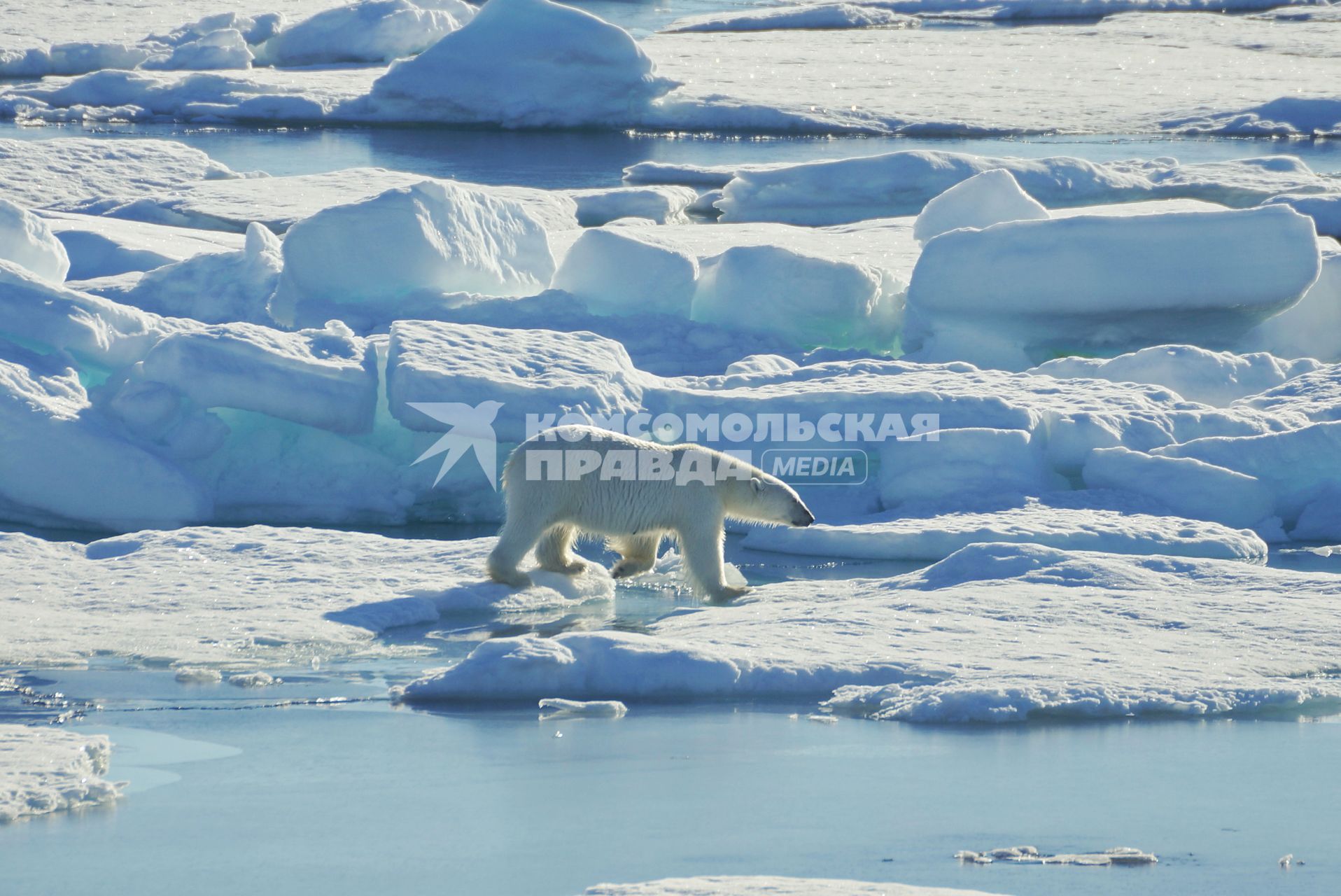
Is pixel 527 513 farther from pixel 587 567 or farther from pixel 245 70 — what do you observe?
pixel 245 70

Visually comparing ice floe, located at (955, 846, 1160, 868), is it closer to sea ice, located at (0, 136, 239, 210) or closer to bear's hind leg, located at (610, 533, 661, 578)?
bear's hind leg, located at (610, 533, 661, 578)

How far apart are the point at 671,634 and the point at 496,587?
842mm

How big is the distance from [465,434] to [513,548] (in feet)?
5.40

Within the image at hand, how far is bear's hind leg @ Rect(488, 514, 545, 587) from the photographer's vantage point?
6.00 m

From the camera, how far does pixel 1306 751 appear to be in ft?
14.7

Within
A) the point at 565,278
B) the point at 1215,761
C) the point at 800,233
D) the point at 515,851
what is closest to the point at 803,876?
the point at 515,851

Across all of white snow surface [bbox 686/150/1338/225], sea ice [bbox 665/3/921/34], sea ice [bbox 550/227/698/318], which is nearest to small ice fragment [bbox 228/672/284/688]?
sea ice [bbox 550/227/698/318]

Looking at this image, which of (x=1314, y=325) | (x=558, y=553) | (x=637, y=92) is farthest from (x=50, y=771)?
(x=637, y=92)

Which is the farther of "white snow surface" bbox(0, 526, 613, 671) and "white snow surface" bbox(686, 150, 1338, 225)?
"white snow surface" bbox(686, 150, 1338, 225)

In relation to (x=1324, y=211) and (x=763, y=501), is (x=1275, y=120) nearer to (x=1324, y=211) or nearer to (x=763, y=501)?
(x=1324, y=211)

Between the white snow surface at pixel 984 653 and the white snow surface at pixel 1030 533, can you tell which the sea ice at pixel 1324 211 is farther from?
the white snow surface at pixel 984 653

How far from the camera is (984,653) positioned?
5.15 meters

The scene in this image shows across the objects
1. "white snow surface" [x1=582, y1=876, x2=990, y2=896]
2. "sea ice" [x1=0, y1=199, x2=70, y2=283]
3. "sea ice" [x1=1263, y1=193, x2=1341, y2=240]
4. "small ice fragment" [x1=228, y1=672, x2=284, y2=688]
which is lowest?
"small ice fragment" [x1=228, y1=672, x2=284, y2=688]

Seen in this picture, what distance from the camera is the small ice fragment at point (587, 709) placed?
15.6ft
